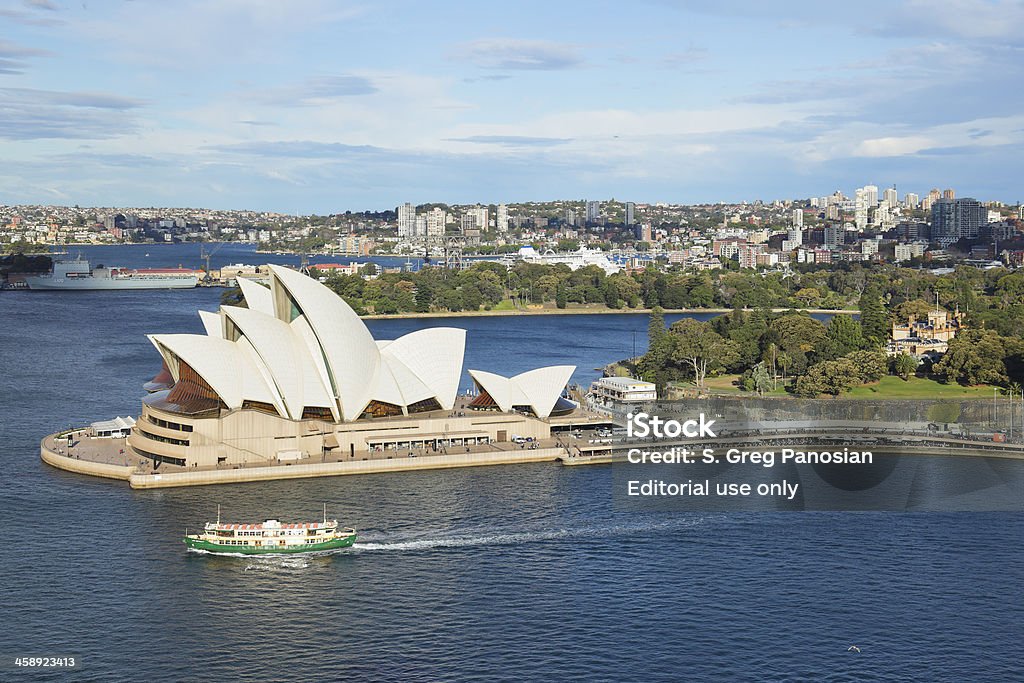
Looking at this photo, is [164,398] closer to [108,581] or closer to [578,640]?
[108,581]

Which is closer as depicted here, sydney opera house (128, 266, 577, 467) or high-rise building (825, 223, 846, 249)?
sydney opera house (128, 266, 577, 467)

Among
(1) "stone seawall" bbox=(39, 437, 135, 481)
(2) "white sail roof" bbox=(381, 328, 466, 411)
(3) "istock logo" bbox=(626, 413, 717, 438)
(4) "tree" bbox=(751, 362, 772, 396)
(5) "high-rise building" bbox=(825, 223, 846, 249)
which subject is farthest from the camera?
(5) "high-rise building" bbox=(825, 223, 846, 249)

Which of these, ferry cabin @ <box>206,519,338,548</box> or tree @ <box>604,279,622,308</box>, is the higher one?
tree @ <box>604,279,622,308</box>

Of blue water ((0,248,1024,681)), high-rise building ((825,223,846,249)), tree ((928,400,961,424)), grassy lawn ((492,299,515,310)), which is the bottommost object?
blue water ((0,248,1024,681))

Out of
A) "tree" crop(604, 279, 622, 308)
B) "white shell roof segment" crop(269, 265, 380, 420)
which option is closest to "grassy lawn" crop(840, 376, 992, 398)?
"white shell roof segment" crop(269, 265, 380, 420)

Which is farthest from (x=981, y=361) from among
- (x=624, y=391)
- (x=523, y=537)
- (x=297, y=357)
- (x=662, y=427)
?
(x=297, y=357)

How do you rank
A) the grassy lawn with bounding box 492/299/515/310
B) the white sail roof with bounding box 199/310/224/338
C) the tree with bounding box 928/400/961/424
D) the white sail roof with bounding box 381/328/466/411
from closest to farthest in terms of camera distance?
the white sail roof with bounding box 381/328/466/411 < the white sail roof with bounding box 199/310/224/338 < the tree with bounding box 928/400/961/424 < the grassy lawn with bounding box 492/299/515/310

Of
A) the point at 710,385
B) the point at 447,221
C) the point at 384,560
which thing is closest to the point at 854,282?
the point at 710,385

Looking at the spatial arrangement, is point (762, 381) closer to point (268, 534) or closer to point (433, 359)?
point (433, 359)

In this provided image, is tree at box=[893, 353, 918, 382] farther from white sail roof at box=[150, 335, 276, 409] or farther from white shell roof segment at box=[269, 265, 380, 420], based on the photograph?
white sail roof at box=[150, 335, 276, 409]
